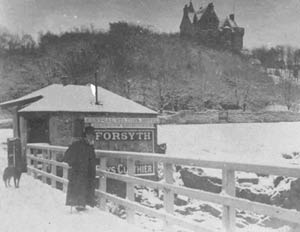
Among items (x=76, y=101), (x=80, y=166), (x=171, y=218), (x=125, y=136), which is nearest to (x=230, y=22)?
(x=80, y=166)

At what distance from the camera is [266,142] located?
79.5 ft

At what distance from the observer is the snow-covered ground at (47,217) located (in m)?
4.04

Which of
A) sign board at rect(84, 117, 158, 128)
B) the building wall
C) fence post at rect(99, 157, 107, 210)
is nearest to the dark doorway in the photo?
the building wall

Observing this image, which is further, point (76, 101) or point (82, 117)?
point (76, 101)

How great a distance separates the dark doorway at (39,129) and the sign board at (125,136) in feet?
5.05

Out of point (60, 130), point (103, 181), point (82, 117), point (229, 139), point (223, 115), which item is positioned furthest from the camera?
point (223, 115)

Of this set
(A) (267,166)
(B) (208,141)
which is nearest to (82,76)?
(B) (208,141)

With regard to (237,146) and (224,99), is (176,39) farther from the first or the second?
(237,146)

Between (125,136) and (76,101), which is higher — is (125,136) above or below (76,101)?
below

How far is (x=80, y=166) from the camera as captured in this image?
16.1ft

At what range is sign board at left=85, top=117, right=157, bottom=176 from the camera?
52.3 ft

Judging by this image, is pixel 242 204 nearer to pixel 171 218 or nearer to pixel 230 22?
pixel 171 218

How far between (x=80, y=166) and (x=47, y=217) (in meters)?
0.69

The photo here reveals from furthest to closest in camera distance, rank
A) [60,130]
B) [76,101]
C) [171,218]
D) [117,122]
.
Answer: [76,101], [117,122], [60,130], [171,218]
